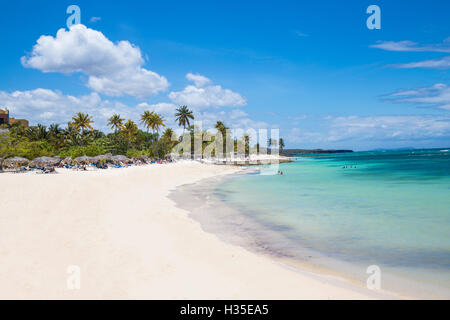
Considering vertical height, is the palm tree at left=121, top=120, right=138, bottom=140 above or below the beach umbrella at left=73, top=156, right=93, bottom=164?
above

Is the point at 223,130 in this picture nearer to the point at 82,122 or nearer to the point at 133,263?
the point at 82,122

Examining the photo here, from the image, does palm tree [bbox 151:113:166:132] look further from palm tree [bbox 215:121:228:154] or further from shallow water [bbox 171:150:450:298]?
shallow water [bbox 171:150:450:298]

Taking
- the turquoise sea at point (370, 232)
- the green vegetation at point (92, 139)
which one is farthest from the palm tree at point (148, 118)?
the turquoise sea at point (370, 232)

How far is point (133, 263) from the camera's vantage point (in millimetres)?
5992

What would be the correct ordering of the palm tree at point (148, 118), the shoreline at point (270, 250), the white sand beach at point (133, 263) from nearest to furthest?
the white sand beach at point (133, 263) < the shoreline at point (270, 250) < the palm tree at point (148, 118)

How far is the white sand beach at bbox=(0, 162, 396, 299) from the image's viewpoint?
4816 mm

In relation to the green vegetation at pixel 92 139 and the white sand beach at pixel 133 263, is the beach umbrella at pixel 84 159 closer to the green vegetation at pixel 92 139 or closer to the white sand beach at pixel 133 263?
the green vegetation at pixel 92 139

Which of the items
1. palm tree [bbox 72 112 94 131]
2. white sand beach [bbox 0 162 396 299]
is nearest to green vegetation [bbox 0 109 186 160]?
palm tree [bbox 72 112 94 131]

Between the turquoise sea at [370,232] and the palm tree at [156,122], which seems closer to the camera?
the turquoise sea at [370,232]

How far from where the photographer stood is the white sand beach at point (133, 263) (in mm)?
4816

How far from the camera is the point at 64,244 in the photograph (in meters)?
6.95
